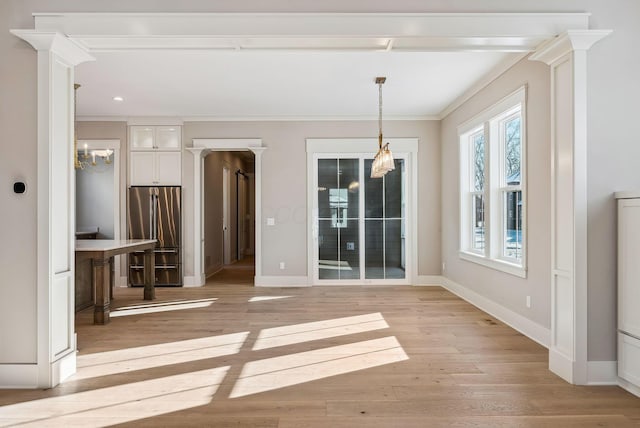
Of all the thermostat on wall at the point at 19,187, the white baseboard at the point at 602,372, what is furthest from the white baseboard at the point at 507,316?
the thermostat on wall at the point at 19,187

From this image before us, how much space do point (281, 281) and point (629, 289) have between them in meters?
4.73

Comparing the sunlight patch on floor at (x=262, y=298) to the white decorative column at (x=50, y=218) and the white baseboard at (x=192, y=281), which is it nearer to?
the white baseboard at (x=192, y=281)

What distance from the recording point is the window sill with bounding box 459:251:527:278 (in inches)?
155

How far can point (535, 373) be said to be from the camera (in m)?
2.88

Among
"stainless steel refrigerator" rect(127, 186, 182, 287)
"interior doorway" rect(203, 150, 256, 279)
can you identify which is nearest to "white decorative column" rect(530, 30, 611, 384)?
"stainless steel refrigerator" rect(127, 186, 182, 287)

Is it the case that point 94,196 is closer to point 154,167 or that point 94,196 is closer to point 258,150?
point 154,167

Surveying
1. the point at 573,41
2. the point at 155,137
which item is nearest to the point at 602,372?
the point at 573,41

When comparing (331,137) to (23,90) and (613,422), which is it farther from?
(613,422)

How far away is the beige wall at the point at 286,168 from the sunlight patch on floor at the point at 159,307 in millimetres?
1275

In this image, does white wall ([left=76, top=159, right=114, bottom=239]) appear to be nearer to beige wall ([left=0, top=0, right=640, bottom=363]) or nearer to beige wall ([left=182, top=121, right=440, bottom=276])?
beige wall ([left=182, top=121, right=440, bottom=276])

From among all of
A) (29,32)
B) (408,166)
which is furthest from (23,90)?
(408,166)

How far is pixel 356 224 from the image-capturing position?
650 centimetres

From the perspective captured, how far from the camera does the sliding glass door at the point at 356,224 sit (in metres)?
6.51

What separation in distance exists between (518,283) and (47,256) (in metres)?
4.12
